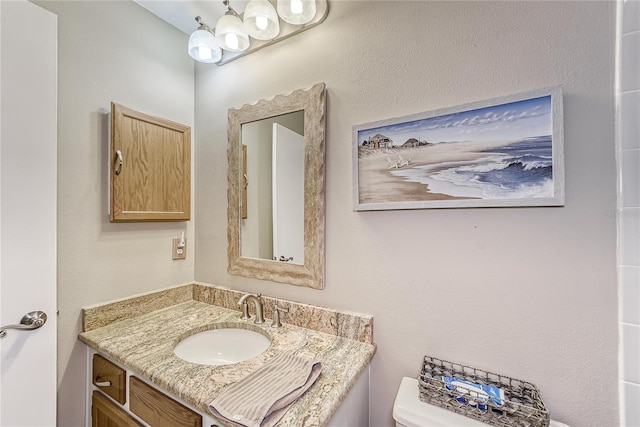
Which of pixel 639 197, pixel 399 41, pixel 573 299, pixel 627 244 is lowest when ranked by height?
pixel 573 299

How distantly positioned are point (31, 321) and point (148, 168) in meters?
0.75

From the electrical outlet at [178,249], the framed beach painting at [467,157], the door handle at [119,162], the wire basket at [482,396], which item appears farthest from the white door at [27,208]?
the wire basket at [482,396]

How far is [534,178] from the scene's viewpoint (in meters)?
0.81

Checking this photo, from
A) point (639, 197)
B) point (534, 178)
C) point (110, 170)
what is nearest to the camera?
point (639, 197)

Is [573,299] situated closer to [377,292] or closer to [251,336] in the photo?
[377,292]

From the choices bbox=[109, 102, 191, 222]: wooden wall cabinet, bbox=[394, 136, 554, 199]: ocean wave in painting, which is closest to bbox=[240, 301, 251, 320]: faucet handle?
bbox=[109, 102, 191, 222]: wooden wall cabinet

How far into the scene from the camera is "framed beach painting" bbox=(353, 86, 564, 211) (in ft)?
2.63

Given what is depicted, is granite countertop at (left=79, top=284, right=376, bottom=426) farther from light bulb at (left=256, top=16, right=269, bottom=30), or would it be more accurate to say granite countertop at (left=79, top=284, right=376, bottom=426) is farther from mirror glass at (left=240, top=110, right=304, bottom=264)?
light bulb at (left=256, top=16, right=269, bottom=30)

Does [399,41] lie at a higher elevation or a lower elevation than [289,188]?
higher

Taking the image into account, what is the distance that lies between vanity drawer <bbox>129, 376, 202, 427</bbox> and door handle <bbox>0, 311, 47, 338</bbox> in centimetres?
36

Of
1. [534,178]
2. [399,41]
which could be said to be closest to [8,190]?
[399,41]

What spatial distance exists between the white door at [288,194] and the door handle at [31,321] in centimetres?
86

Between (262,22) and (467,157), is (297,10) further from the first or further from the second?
(467,157)

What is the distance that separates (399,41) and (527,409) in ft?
4.19
